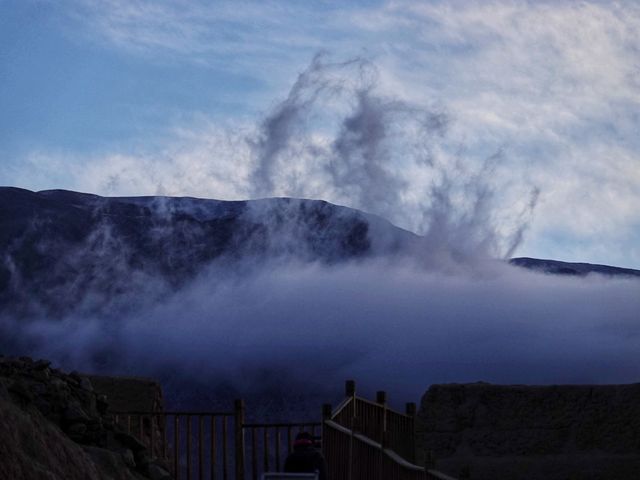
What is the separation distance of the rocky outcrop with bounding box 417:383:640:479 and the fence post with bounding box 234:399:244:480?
3.30 meters

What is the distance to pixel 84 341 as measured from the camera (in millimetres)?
71938

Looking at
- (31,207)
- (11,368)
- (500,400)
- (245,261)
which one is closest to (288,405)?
(245,261)

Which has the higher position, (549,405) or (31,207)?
(31,207)

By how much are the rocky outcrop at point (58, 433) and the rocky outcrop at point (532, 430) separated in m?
5.57

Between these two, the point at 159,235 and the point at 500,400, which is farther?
the point at 159,235

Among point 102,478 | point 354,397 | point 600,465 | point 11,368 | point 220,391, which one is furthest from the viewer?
point 220,391

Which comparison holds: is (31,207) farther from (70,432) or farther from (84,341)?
(70,432)

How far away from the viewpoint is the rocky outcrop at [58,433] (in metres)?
9.46

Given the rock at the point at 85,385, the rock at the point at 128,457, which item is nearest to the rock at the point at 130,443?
the rock at the point at 128,457

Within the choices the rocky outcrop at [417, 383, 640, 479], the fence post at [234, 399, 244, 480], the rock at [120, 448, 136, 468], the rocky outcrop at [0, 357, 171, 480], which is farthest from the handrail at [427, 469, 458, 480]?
the rocky outcrop at [417, 383, 640, 479]

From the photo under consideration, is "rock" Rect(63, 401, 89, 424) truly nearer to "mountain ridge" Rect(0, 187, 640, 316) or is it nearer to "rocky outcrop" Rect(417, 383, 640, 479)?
"rocky outcrop" Rect(417, 383, 640, 479)

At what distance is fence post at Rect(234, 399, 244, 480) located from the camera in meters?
14.8

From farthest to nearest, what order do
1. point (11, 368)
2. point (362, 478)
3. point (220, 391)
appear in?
point (220, 391) → point (11, 368) → point (362, 478)

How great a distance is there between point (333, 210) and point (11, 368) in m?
68.0
